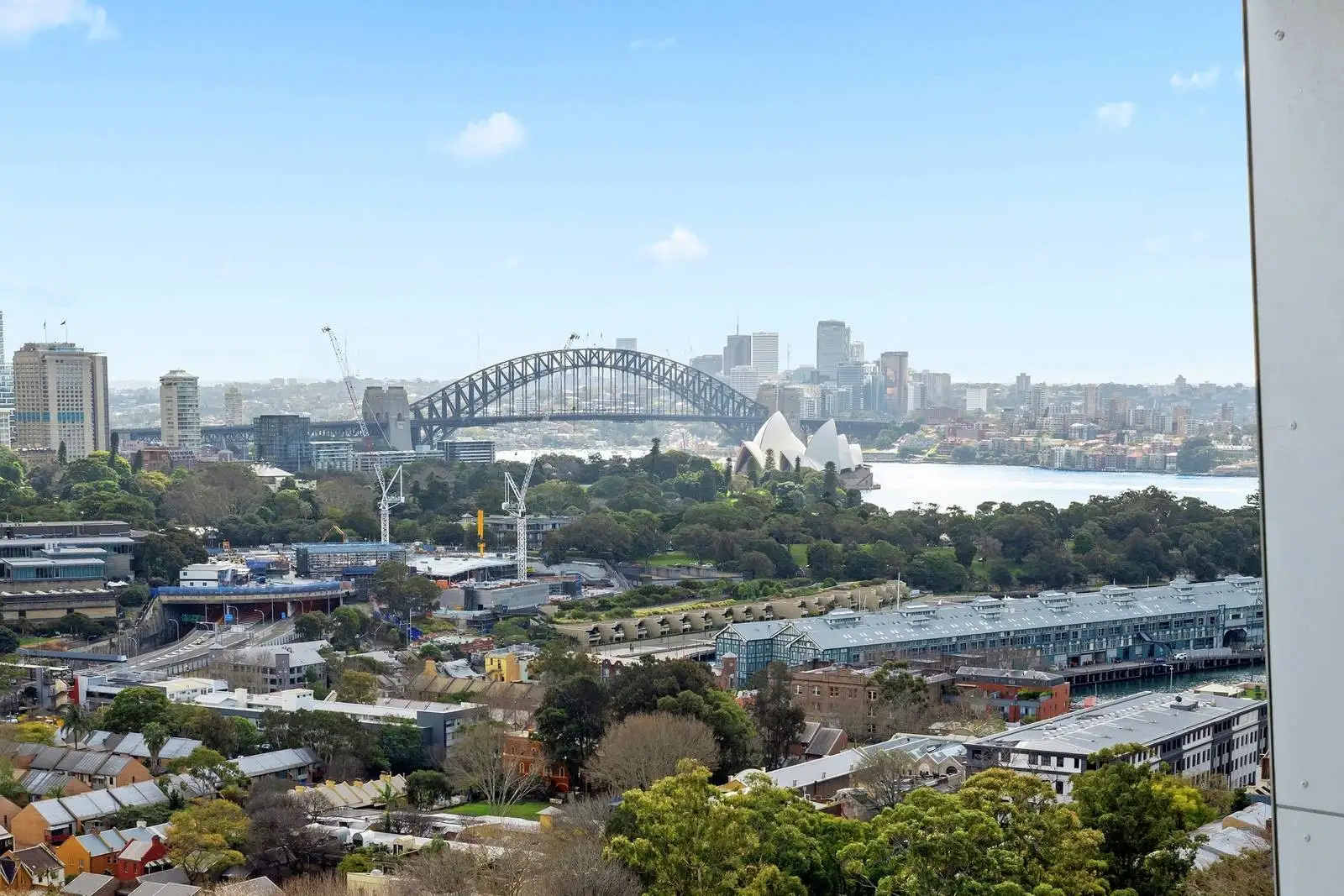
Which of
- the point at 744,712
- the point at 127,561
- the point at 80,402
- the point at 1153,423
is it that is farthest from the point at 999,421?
the point at 744,712

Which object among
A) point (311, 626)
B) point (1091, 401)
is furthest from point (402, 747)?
point (1091, 401)

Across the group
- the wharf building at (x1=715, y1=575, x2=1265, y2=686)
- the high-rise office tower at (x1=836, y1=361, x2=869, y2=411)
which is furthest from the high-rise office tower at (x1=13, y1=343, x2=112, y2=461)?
the high-rise office tower at (x1=836, y1=361, x2=869, y2=411)

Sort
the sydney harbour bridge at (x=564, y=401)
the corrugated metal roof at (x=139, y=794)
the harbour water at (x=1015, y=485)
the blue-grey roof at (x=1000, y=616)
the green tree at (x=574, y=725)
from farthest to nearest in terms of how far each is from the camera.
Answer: the sydney harbour bridge at (x=564, y=401)
the harbour water at (x=1015, y=485)
the blue-grey roof at (x=1000, y=616)
the green tree at (x=574, y=725)
the corrugated metal roof at (x=139, y=794)

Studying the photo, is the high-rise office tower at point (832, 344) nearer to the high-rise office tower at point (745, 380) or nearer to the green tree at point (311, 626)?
the high-rise office tower at point (745, 380)

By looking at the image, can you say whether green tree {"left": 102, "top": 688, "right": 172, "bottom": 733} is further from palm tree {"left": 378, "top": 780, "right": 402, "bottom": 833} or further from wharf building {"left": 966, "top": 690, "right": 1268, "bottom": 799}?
wharf building {"left": 966, "top": 690, "right": 1268, "bottom": 799}

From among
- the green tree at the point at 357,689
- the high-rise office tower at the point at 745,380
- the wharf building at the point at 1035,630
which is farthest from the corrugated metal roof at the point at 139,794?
the high-rise office tower at the point at 745,380

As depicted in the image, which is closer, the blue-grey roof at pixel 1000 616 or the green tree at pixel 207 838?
the green tree at pixel 207 838

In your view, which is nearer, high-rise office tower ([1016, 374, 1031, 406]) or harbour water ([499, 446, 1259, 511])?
harbour water ([499, 446, 1259, 511])
